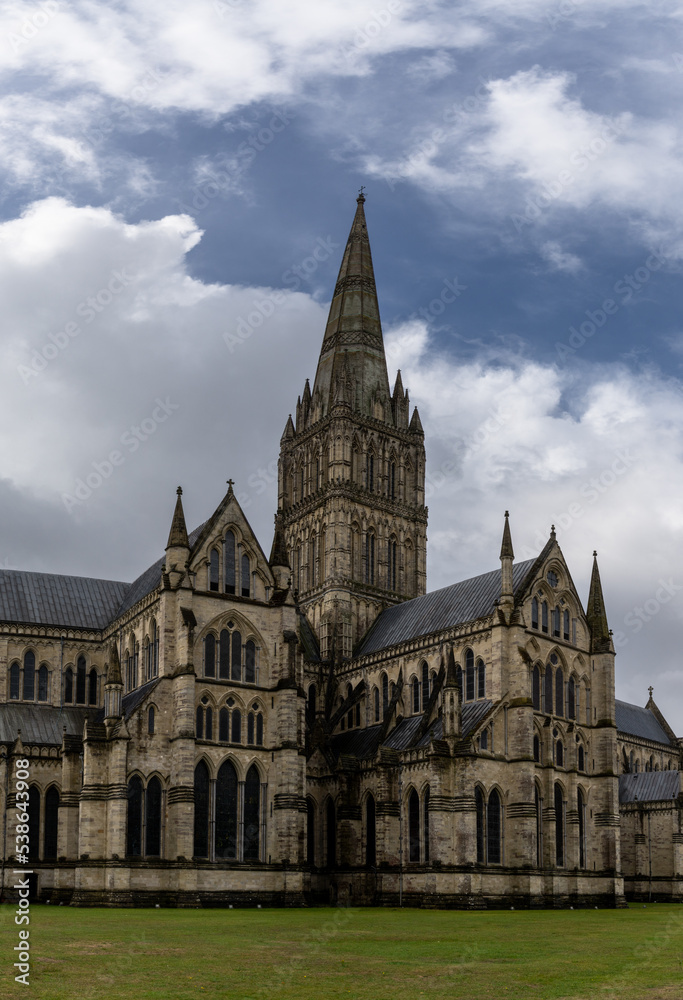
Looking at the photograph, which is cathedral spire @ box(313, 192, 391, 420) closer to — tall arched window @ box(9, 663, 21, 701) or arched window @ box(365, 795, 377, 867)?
tall arched window @ box(9, 663, 21, 701)

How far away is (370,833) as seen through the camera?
7062 cm

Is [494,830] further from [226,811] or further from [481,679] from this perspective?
[226,811]

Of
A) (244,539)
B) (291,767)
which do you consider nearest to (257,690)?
(291,767)

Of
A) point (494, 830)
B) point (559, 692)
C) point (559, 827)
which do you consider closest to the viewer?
point (494, 830)

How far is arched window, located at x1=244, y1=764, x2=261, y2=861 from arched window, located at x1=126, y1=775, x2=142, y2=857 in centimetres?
664

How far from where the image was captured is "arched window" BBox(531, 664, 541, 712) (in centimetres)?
7175

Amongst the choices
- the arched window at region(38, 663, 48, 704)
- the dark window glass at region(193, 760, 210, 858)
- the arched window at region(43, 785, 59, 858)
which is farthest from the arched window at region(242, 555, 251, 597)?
the arched window at region(38, 663, 48, 704)

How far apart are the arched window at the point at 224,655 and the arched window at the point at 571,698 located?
23518mm

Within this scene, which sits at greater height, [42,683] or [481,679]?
[481,679]

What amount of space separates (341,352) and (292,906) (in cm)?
5044

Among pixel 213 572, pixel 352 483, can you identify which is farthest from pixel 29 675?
pixel 352 483

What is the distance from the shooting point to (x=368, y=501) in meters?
93.9

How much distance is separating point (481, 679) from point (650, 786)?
28.7 m

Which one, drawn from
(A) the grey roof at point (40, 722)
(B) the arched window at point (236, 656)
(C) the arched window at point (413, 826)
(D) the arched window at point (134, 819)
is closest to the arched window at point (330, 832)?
A: (C) the arched window at point (413, 826)
